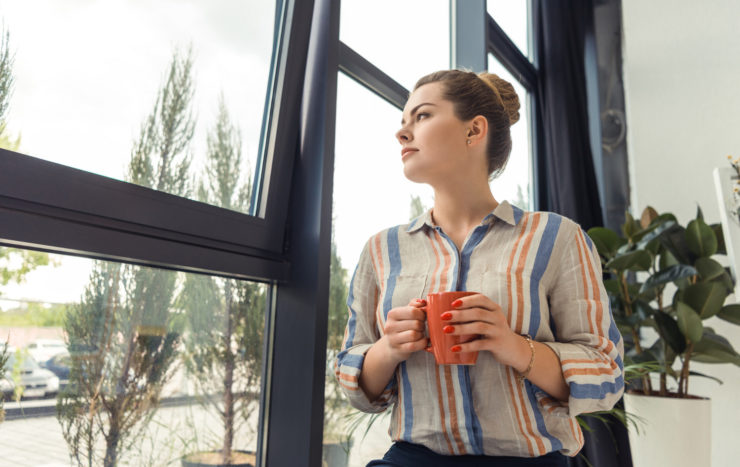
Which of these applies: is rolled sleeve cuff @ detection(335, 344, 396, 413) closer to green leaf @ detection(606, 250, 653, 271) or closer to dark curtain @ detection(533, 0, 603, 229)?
green leaf @ detection(606, 250, 653, 271)

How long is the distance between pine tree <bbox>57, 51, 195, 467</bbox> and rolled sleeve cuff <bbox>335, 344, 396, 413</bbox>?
1.32 feet

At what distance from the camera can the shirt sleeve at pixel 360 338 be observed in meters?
0.93

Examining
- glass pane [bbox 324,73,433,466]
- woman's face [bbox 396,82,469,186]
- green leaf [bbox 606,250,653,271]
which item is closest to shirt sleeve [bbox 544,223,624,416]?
woman's face [bbox 396,82,469,186]

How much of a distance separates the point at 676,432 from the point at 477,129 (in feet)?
6.07

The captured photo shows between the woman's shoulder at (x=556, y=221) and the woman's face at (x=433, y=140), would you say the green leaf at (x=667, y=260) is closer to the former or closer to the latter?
the woman's shoulder at (x=556, y=221)

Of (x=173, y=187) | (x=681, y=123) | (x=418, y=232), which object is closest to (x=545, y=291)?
(x=418, y=232)

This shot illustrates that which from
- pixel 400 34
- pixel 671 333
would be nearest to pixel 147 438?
pixel 400 34

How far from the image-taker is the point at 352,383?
0.92 meters

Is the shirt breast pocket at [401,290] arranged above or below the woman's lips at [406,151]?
below

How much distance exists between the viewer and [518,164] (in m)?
3.02

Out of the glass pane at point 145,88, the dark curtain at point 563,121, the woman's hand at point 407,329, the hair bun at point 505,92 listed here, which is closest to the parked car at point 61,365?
the glass pane at point 145,88

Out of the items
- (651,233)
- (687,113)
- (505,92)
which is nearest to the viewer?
(505,92)

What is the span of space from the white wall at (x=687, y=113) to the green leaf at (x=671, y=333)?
0.88m

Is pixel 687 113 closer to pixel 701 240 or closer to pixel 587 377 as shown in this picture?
pixel 701 240
